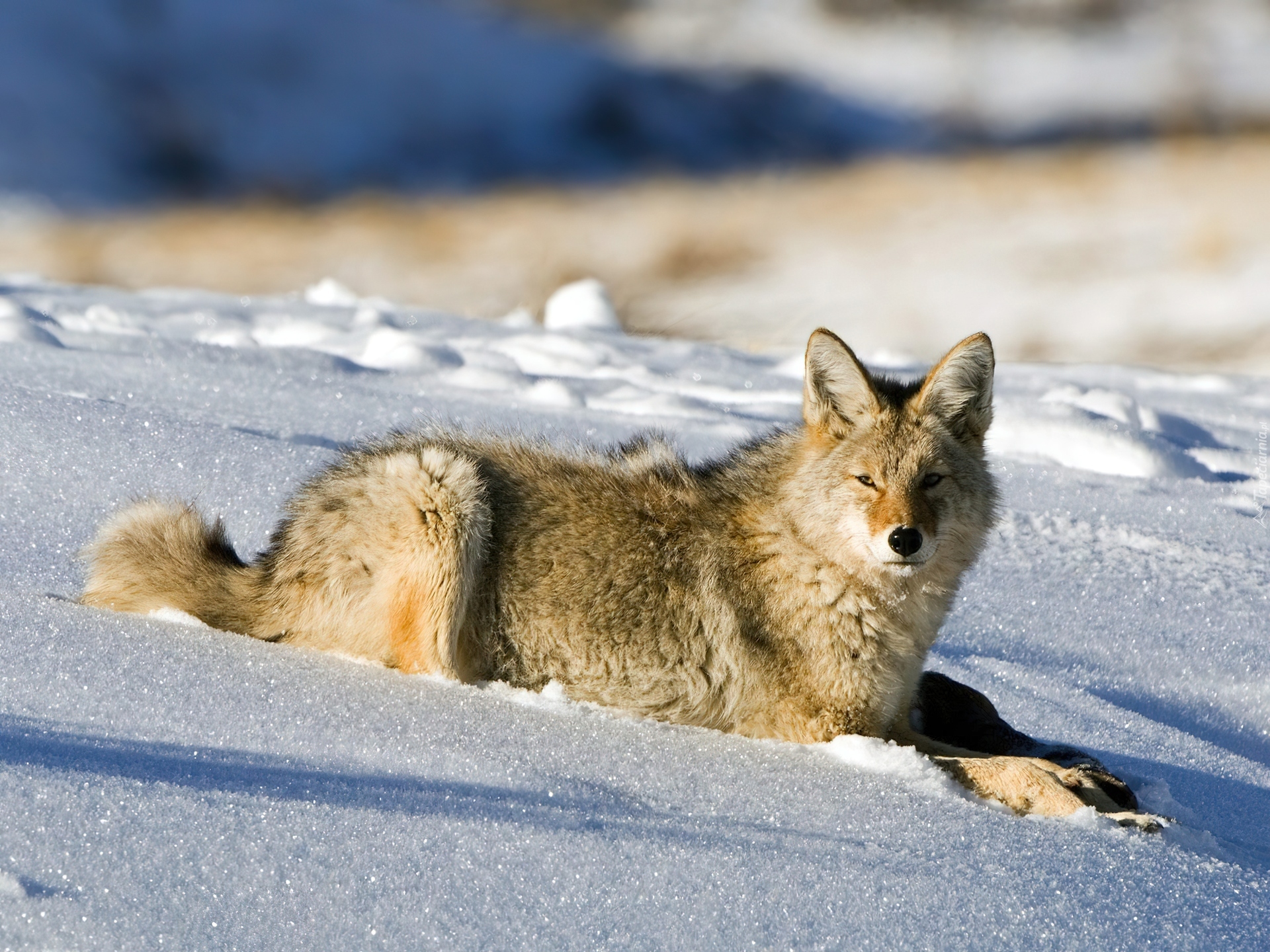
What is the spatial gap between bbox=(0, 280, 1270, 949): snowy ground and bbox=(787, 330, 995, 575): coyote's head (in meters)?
0.72

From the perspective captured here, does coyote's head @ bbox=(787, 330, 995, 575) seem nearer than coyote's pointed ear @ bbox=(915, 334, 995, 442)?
Yes

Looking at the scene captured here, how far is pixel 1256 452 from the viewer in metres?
7.79

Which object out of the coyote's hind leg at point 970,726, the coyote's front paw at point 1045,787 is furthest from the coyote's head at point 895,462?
the coyote's front paw at point 1045,787

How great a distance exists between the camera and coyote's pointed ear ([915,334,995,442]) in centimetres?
435

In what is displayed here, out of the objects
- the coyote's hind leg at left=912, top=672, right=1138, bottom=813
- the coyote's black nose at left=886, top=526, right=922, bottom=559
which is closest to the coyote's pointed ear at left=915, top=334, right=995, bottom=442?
the coyote's black nose at left=886, top=526, right=922, bottom=559

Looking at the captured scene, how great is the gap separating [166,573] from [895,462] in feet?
7.66

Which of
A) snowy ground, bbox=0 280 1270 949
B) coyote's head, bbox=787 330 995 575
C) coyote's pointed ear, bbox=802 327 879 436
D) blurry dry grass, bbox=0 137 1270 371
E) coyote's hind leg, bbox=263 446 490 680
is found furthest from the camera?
blurry dry grass, bbox=0 137 1270 371

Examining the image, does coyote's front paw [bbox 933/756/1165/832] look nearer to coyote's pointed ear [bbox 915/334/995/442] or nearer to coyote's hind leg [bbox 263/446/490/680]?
coyote's pointed ear [bbox 915/334/995/442]

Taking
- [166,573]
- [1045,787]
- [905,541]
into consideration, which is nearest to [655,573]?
[905,541]

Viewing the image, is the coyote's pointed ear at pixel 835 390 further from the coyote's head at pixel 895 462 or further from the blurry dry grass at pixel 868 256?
the blurry dry grass at pixel 868 256

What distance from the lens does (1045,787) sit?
3535 millimetres

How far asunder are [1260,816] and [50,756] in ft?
10.8

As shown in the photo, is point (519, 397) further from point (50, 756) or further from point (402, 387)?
point (50, 756)

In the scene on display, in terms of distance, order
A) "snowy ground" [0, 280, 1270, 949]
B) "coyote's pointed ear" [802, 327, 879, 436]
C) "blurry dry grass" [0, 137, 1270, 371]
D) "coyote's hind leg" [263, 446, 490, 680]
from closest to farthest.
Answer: "snowy ground" [0, 280, 1270, 949] < "coyote's hind leg" [263, 446, 490, 680] < "coyote's pointed ear" [802, 327, 879, 436] < "blurry dry grass" [0, 137, 1270, 371]
